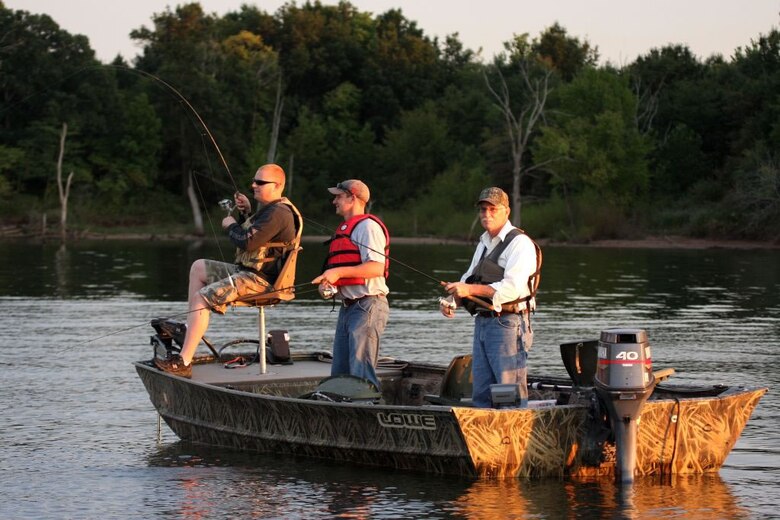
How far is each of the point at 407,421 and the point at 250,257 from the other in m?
2.26

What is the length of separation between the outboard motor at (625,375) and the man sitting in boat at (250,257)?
3062 mm

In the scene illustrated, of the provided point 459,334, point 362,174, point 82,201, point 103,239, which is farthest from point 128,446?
point 362,174

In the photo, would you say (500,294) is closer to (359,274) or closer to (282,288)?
(359,274)

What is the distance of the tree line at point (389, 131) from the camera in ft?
196

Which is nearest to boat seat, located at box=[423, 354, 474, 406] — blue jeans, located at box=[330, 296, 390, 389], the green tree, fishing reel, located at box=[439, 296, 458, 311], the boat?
the boat

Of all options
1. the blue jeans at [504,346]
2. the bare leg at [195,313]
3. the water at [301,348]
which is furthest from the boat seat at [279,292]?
the blue jeans at [504,346]

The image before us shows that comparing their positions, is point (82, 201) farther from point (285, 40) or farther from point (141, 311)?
point (141, 311)

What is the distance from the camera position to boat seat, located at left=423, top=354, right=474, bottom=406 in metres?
10.6

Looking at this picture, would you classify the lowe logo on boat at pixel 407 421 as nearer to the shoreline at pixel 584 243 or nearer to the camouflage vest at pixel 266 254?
the camouflage vest at pixel 266 254

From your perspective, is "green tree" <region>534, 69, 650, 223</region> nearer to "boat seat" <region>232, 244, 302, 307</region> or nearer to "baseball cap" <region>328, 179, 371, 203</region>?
"boat seat" <region>232, 244, 302, 307</region>

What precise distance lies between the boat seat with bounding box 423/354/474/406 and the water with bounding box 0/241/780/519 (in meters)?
1.03

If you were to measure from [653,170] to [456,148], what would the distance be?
36.6ft

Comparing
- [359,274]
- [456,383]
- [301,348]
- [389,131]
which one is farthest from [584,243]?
[359,274]

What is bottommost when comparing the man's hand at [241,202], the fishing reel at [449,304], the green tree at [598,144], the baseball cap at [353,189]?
the fishing reel at [449,304]
